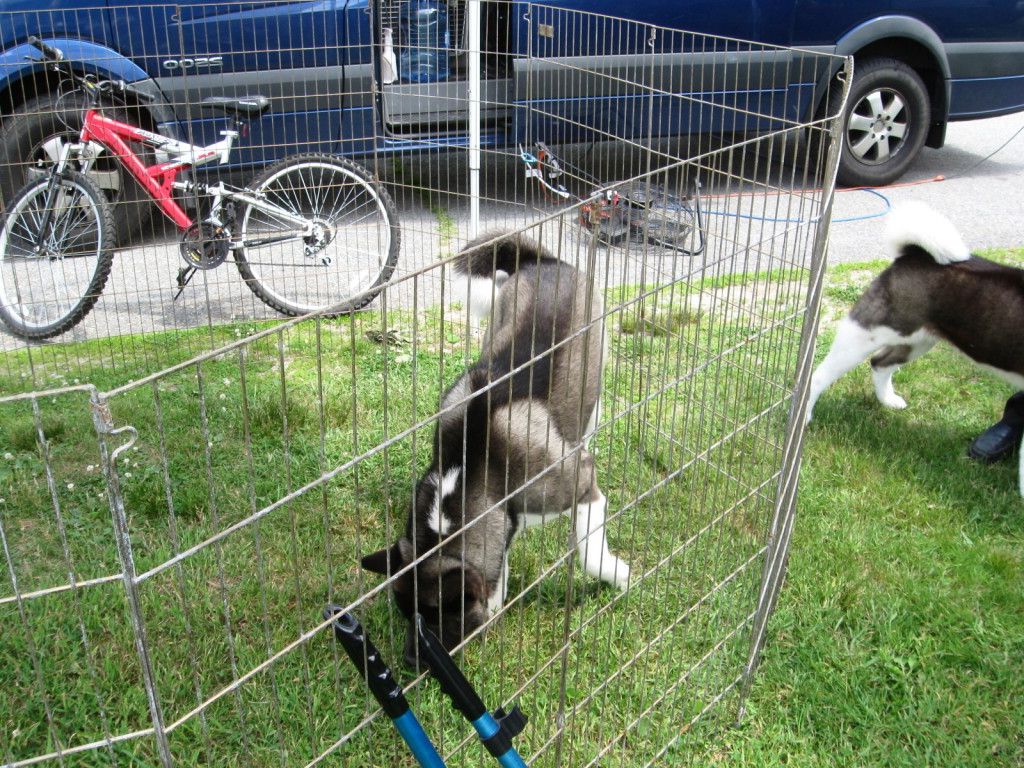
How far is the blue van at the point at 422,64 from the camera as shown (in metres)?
4.84

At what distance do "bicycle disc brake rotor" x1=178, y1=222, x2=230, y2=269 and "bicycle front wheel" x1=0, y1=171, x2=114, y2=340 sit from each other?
0.34 m

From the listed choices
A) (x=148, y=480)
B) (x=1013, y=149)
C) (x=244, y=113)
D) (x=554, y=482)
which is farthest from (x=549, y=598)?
(x=1013, y=149)

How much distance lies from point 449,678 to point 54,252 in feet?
11.8

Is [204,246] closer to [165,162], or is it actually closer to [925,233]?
[165,162]

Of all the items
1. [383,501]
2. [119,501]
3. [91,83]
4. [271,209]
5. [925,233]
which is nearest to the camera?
[119,501]

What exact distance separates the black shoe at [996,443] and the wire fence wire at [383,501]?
101 cm

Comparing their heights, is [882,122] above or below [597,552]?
above

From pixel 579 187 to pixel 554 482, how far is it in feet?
5.98

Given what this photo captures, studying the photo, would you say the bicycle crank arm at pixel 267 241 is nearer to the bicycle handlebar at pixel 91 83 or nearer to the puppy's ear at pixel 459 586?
the bicycle handlebar at pixel 91 83

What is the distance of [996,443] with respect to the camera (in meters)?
3.86

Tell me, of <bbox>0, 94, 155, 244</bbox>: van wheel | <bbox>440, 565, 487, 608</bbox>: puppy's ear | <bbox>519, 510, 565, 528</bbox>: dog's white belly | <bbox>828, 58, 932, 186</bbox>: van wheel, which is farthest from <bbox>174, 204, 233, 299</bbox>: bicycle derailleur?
<bbox>828, 58, 932, 186</bbox>: van wheel

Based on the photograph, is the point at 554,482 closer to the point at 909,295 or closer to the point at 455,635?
the point at 455,635

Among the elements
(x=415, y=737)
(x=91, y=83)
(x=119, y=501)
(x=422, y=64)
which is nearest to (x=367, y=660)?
(x=415, y=737)

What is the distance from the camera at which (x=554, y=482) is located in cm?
293
